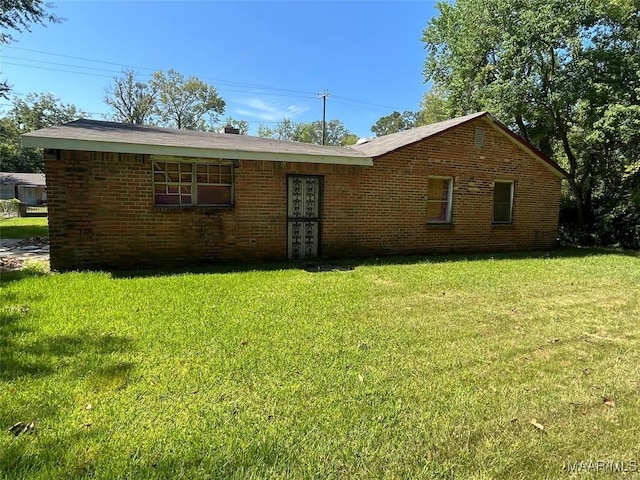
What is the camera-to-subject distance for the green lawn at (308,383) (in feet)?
6.97

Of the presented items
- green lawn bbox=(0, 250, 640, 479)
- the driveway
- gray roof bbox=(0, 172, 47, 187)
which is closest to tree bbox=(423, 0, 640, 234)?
green lawn bbox=(0, 250, 640, 479)

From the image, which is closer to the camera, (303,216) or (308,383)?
(308,383)

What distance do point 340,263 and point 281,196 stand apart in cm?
206

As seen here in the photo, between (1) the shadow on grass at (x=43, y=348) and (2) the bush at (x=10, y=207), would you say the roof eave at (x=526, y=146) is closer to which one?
(1) the shadow on grass at (x=43, y=348)

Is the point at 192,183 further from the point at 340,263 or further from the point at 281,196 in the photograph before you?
the point at 340,263

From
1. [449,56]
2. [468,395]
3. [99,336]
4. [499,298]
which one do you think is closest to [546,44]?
[449,56]

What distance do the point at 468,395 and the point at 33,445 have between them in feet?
9.49

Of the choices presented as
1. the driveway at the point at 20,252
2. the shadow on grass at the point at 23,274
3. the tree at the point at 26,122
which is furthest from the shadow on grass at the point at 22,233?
the tree at the point at 26,122

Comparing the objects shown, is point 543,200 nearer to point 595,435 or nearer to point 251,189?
point 251,189

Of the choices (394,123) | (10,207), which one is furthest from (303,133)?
(10,207)

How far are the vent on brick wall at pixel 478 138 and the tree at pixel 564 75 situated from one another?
4.16 meters

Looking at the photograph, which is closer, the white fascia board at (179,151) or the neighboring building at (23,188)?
the white fascia board at (179,151)

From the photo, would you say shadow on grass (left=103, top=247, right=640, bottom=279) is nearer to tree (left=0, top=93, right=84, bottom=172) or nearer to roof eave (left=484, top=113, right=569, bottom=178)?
roof eave (left=484, top=113, right=569, bottom=178)

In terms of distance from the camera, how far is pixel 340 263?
8.49 m
